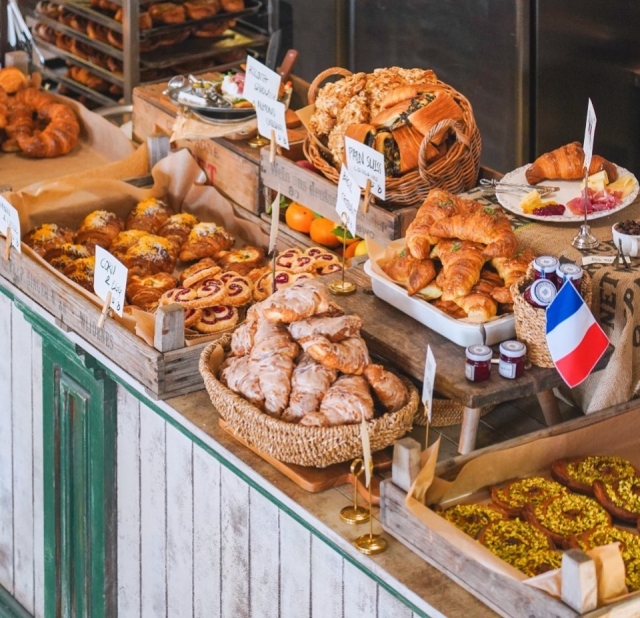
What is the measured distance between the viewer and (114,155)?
4.53 m

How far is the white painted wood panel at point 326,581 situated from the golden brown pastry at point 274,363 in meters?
0.29

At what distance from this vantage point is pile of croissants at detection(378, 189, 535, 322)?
Result: 2611 millimetres

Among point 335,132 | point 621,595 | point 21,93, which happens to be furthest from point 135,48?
point 621,595

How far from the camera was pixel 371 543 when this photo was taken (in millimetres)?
2318

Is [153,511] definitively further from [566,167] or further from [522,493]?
[566,167]

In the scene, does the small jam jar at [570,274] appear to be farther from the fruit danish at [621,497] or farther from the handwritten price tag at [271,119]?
the handwritten price tag at [271,119]

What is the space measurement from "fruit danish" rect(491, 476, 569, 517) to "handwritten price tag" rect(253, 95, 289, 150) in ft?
4.79

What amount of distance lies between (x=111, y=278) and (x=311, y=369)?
2.25 ft

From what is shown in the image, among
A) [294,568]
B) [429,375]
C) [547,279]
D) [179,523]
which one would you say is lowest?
[179,523]

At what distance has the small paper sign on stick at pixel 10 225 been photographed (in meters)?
3.34

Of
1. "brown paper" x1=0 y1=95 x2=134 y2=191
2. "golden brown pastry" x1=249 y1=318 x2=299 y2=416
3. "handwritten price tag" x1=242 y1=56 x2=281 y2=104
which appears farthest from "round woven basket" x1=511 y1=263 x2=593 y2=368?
"brown paper" x1=0 y1=95 x2=134 y2=191

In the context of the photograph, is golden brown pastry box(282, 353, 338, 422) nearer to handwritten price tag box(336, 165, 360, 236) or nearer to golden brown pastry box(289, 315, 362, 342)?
golden brown pastry box(289, 315, 362, 342)

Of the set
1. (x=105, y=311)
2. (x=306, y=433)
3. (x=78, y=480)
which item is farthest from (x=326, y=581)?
(x=78, y=480)

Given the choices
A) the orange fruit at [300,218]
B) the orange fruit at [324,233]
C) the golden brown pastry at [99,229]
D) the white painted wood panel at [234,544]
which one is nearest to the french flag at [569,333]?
the white painted wood panel at [234,544]
